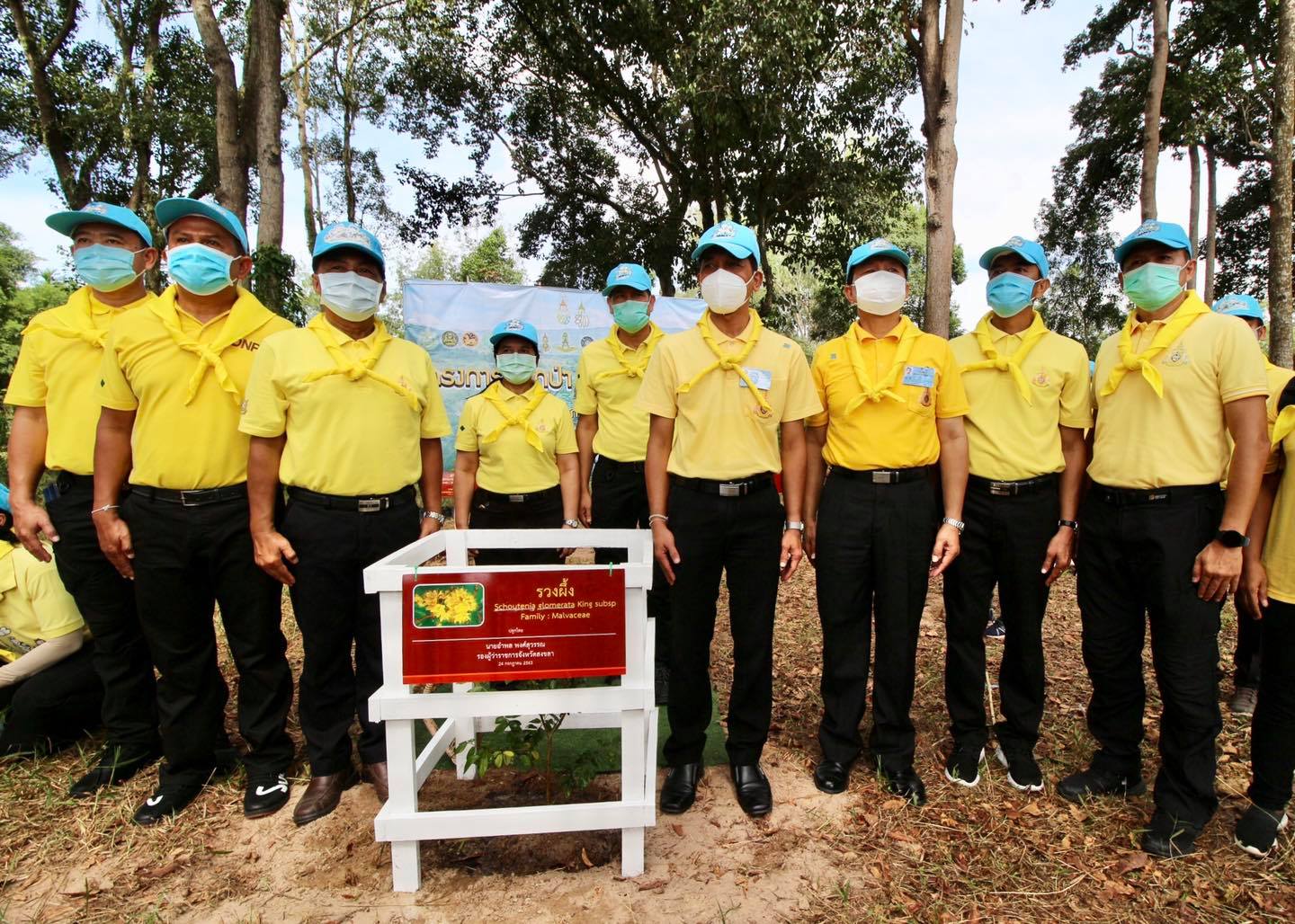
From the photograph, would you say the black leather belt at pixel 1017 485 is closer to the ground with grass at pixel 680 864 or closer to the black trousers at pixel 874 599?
the black trousers at pixel 874 599

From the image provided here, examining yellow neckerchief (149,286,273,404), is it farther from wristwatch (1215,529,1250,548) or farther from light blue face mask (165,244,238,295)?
wristwatch (1215,529,1250,548)

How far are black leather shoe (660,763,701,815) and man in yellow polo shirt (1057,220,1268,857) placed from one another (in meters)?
1.75

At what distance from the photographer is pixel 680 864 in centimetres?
261

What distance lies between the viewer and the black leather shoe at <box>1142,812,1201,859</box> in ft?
8.63

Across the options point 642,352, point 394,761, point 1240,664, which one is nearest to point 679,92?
point 642,352

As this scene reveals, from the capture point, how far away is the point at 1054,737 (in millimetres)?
3582

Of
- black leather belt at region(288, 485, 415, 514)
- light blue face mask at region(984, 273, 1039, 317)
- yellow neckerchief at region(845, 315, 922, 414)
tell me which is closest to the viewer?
black leather belt at region(288, 485, 415, 514)

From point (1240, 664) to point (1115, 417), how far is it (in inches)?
94.4

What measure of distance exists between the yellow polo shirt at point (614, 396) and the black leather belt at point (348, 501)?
1.66 metres

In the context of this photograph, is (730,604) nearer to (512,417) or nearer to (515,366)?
(512,417)

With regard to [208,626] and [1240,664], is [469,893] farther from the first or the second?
[1240,664]

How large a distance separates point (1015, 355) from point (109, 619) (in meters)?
4.21

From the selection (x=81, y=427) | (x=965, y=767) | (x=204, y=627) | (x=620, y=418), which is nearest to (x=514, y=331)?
(x=620, y=418)

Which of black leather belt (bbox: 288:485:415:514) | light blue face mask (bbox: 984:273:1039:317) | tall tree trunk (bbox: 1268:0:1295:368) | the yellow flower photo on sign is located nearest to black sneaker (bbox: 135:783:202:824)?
black leather belt (bbox: 288:485:415:514)
